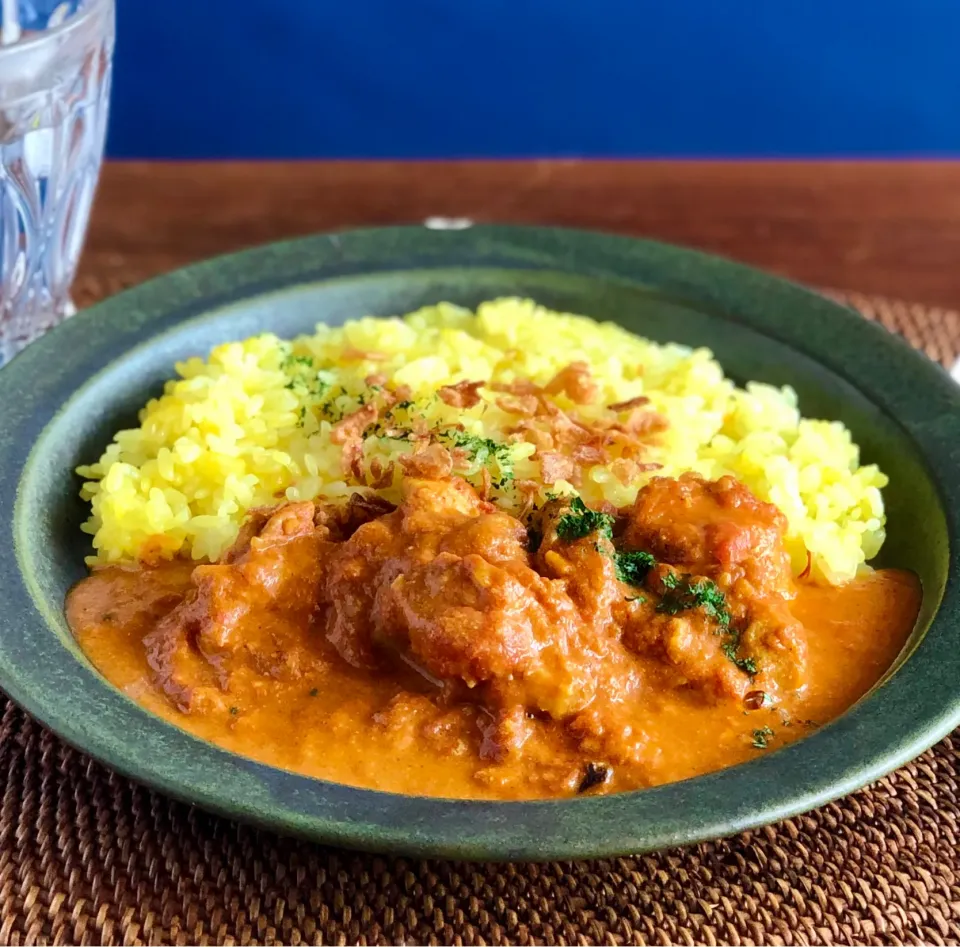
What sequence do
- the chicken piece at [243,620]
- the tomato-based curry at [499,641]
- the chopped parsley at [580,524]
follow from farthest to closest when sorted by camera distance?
the chopped parsley at [580,524] < the chicken piece at [243,620] < the tomato-based curry at [499,641]

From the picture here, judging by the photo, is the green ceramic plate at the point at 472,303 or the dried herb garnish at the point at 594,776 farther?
the dried herb garnish at the point at 594,776

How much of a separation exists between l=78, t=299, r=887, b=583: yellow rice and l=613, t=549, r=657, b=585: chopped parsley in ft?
0.93

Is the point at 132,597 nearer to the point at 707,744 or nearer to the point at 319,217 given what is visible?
the point at 707,744

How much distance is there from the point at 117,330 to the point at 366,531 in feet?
4.15

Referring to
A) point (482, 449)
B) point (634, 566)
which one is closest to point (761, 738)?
point (634, 566)

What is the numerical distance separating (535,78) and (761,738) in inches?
202

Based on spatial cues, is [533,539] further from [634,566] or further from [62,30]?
[62,30]

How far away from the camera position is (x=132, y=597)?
2926mm

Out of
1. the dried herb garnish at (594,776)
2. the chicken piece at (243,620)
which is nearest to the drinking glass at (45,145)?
the chicken piece at (243,620)

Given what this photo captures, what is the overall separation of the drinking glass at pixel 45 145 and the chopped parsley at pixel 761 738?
102 inches

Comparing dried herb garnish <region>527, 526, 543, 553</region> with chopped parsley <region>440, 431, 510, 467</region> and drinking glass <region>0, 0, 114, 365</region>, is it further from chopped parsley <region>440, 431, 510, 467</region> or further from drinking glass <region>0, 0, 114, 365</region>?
drinking glass <region>0, 0, 114, 365</region>

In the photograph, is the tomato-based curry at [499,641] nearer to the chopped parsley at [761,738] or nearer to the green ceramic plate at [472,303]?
the chopped parsley at [761,738]

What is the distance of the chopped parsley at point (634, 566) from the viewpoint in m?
2.80

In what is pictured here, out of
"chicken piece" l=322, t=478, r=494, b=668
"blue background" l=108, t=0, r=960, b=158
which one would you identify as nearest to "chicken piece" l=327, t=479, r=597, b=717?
"chicken piece" l=322, t=478, r=494, b=668
